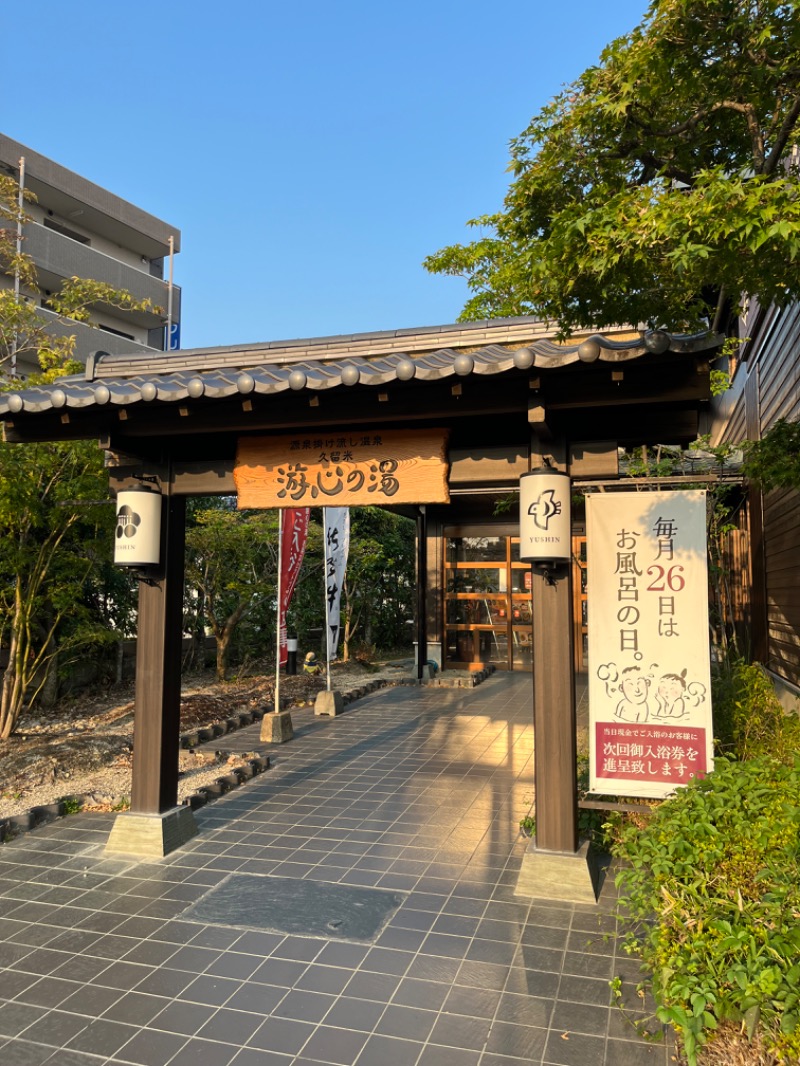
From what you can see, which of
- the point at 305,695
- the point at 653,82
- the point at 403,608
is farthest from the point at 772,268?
the point at 403,608

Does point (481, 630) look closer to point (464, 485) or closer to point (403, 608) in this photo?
point (403, 608)

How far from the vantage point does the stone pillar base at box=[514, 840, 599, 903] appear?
15.3 ft

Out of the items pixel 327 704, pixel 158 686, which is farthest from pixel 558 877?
pixel 327 704

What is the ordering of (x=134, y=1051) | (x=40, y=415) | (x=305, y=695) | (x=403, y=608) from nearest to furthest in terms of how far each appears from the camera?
(x=134, y=1051) → (x=40, y=415) → (x=305, y=695) → (x=403, y=608)

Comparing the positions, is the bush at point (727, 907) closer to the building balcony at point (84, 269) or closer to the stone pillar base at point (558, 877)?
the stone pillar base at point (558, 877)

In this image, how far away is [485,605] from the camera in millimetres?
16469

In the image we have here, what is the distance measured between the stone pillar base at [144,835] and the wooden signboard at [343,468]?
257cm

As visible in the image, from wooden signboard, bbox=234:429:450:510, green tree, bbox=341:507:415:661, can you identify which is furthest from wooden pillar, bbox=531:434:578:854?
green tree, bbox=341:507:415:661

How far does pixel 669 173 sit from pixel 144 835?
590cm

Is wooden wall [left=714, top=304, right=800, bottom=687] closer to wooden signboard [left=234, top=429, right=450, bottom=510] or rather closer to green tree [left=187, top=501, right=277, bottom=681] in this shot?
wooden signboard [left=234, top=429, right=450, bottom=510]

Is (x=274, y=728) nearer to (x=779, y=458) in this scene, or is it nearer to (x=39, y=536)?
(x=39, y=536)

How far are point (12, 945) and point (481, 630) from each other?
13063 mm

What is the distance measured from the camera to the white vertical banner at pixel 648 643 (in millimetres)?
4652

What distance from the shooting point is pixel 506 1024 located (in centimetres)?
333
